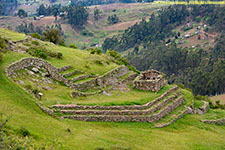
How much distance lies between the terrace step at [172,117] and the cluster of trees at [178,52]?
5382 cm

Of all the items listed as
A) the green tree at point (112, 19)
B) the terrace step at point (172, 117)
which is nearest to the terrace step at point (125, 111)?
the terrace step at point (172, 117)

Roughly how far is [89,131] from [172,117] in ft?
38.5

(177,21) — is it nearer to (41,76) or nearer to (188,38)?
(188,38)

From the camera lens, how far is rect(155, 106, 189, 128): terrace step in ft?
97.2

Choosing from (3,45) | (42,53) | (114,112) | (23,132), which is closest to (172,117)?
(114,112)

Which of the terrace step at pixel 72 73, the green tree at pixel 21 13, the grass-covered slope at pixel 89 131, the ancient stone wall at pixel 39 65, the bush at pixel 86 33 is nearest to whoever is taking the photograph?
the grass-covered slope at pixel 89 131

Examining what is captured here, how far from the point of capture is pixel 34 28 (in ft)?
531

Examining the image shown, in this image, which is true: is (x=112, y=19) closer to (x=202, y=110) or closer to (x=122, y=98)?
(x=202, y=110)

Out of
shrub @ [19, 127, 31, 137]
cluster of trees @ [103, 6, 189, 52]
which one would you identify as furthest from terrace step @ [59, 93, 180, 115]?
cluster of trees @ [103, 6, 189, 52]

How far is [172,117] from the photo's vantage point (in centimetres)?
3186

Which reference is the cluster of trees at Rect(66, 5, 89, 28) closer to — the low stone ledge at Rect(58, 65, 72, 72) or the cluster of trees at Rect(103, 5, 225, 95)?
the cluster of trees at Rect(103, 5, 225, 95)

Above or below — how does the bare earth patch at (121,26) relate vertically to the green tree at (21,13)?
below

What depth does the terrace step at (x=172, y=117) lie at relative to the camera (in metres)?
29.6

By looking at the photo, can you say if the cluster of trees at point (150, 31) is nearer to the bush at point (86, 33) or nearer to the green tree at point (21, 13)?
the bush at point (86, 33)
